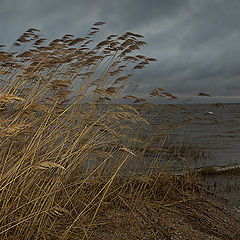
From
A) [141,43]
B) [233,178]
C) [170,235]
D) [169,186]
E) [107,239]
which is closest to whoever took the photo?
[107,239]

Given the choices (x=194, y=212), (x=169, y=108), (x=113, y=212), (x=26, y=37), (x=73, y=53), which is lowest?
(x=194, y=212)

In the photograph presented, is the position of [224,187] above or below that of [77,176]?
below

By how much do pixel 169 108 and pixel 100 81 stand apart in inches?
56.9

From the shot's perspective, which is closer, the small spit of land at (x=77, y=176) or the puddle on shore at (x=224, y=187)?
the small spit of land at (x=77, y=176)

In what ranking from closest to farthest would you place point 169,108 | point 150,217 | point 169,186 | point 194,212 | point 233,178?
1. point 150,217
2. point 194,212
3. point 169,186
4. point 169,108
5. point 233,178

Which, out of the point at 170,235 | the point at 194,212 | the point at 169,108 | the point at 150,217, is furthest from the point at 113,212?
the point at 169,108

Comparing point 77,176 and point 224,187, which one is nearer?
point 77,176

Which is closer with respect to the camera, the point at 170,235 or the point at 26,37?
the point at 170,235

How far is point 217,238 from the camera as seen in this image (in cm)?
284

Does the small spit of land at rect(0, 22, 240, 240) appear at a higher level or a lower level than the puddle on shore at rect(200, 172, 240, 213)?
higher

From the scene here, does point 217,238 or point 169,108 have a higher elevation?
point 169,108

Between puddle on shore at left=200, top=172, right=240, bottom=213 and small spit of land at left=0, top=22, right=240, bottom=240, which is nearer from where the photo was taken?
small spit of land at left=0, top=22, right=240, bottom=240

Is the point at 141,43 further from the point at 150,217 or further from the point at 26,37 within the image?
the point at 150,217

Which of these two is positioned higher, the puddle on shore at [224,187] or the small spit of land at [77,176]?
the small spit of land at [77,176]
